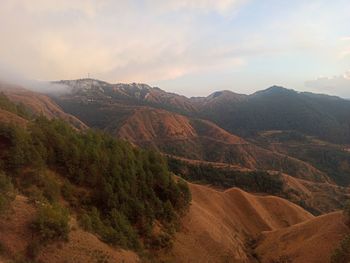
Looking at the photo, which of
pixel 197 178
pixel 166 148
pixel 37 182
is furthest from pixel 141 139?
pixel 37 182

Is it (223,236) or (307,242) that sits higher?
(307,242)

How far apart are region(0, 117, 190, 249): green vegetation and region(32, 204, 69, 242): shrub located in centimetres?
6

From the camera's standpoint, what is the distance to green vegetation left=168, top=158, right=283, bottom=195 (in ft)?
304

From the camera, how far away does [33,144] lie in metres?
33.4

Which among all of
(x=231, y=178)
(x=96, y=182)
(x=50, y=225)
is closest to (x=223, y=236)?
(x=96, y=182)

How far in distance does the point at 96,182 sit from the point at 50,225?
13.7m

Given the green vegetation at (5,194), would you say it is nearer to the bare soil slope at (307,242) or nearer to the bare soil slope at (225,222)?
the bare soil slope at (225,222)

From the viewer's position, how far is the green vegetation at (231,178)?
92625 mm

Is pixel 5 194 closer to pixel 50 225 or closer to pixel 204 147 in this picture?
pixel 50 225

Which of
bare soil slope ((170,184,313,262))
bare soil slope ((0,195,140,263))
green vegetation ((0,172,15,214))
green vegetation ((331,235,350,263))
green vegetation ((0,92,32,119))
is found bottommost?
bare soil slope ((170,184,313,262))

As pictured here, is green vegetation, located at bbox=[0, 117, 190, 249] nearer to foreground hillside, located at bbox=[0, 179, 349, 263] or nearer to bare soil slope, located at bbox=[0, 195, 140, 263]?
bare soil slope, located at bbox=[0, 195, 140, 263]

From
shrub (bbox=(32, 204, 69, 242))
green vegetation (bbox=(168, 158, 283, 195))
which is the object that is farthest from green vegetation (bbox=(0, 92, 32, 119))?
green vegetation (bbox=(168, 158, 283, 195))

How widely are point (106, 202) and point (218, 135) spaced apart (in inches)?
6472

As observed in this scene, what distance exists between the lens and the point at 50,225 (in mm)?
22672
